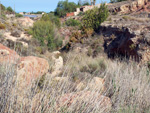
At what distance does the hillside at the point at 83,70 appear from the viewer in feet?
6.77

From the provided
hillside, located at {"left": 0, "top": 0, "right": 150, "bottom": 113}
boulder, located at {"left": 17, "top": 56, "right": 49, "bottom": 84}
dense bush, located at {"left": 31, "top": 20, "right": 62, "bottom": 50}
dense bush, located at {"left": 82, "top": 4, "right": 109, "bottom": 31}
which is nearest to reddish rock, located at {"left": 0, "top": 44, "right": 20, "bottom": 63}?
hillside, located at {"left": 0, "top": 0, "right": 150, "bottom": 113}

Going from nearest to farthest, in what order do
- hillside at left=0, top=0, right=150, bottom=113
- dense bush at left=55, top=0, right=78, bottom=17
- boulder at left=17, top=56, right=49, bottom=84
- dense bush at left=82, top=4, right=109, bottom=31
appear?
hillside at left=0, top=0, right=150, bottom=113
boulder at left=17, top=56, right=49, bottom=84
dense bush at left=82, top=4, right=109, bottom=31
dense bush at left=55, top=0, right=78, bottom=17

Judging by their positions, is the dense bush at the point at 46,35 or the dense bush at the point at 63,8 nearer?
the dense bush at the point at 46,35

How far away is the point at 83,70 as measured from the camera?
6.24 m

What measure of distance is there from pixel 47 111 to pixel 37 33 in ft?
53.5

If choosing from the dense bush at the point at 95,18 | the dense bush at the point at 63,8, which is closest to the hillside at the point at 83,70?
the dense bush at the point at 95,18

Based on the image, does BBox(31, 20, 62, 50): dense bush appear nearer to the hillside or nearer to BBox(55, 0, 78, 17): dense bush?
the hillside

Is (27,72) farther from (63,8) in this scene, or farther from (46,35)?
(63,8)

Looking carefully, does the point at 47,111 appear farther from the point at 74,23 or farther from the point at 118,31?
the point at 74,23

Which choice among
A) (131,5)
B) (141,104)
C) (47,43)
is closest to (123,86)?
(141,104)

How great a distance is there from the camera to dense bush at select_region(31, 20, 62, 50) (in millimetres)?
16487

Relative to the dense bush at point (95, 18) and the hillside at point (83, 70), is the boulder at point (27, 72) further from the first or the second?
the dense bush at point (95, 18)

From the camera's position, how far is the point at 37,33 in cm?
1736

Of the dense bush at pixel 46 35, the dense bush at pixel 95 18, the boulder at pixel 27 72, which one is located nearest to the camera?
the boulder at pixel 27 72
